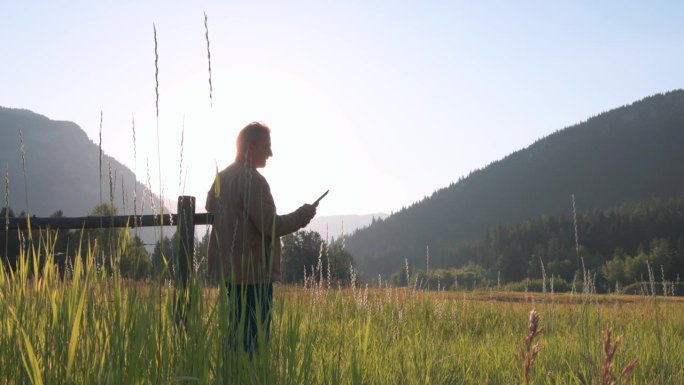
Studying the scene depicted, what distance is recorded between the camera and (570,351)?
17.0 ft

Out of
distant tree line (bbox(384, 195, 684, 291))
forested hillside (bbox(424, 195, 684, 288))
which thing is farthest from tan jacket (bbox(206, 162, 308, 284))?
forested hillside (bbox(424, 195, 684, 288))

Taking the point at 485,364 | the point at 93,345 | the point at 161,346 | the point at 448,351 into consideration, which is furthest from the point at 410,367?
the point at 93,345

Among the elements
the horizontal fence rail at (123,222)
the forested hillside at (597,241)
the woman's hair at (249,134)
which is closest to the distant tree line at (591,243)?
the forested hillside at (597,241)

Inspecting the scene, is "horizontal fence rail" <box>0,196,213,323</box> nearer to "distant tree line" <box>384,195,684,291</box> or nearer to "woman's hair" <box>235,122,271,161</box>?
"woman's hair" <box>235,122,271,161</box>

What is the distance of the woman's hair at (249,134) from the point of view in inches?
177

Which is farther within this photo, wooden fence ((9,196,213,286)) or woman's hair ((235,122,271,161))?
woman's hair ((235,122,271,161))

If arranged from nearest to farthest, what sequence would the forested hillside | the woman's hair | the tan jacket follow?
the tan jacket → the woman's hair → the forested hillside

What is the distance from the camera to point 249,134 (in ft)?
14.8

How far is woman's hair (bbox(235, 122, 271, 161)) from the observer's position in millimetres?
4496

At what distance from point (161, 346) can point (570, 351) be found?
13.4 feet

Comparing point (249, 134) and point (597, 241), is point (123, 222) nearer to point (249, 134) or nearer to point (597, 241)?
point (249, 134)

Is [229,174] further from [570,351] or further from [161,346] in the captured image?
[570,351]

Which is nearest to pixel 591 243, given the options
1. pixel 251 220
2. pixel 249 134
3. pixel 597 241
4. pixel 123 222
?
pixel 597 241

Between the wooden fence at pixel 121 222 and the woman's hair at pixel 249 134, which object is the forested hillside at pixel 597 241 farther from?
the wooden fence at pixel 121 222
